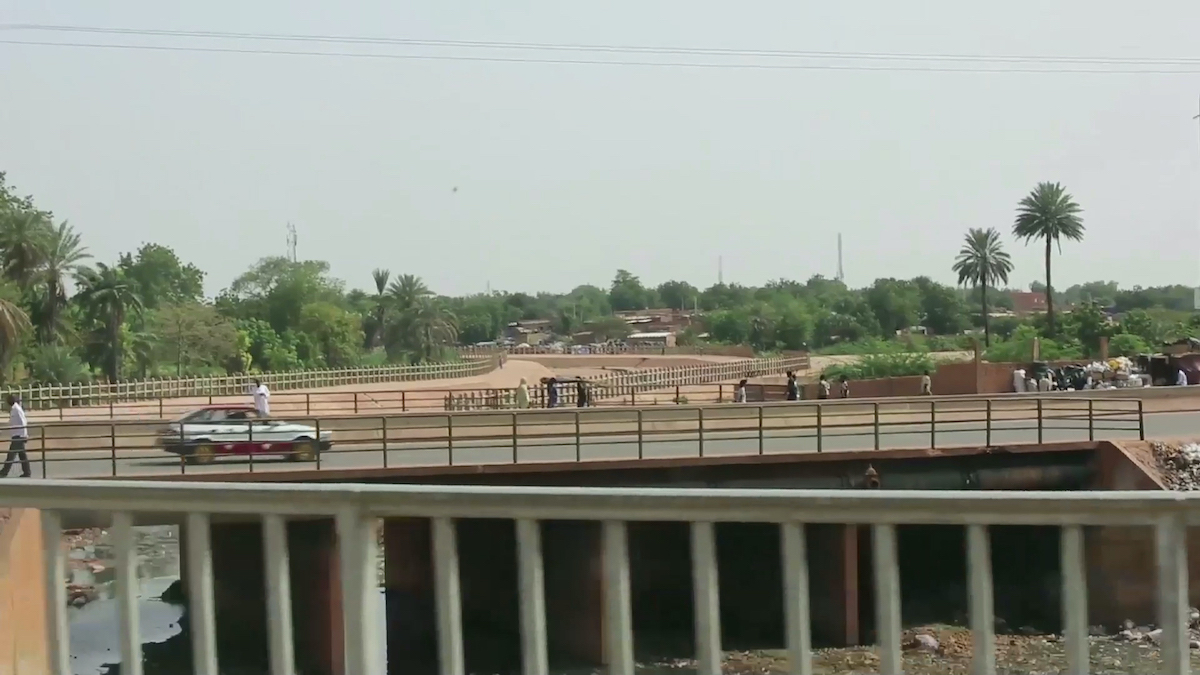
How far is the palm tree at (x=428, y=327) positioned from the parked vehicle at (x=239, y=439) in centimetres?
7790

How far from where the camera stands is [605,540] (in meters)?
3.77

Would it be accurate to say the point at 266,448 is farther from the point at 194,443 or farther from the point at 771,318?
the point at 771,318

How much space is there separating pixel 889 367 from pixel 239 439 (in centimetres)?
4049

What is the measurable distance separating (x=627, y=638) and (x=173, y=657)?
3.53 metres

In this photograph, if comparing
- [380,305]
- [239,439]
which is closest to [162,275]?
[380,305]

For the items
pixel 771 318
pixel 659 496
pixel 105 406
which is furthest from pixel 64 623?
pixel 771 318

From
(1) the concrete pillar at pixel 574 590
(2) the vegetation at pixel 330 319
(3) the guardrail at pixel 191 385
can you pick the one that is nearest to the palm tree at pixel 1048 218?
(2) the vegetation at pixel 330 319

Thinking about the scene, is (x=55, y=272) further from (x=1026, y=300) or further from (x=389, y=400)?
(x=1026, y=300)

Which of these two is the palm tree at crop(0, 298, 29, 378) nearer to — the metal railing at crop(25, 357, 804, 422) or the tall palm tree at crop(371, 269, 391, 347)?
the metal railing at crop(25, 357, 804, 422)

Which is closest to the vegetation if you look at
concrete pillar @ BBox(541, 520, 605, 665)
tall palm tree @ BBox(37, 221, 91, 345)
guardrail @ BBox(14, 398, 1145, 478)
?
tall palm tree @ BBox(37, 221, 91, 345)

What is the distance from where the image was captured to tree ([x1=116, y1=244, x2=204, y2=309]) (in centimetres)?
10175

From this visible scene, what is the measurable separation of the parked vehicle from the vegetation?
2947 cm

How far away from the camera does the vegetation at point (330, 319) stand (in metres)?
61.3

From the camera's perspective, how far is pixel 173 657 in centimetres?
643
